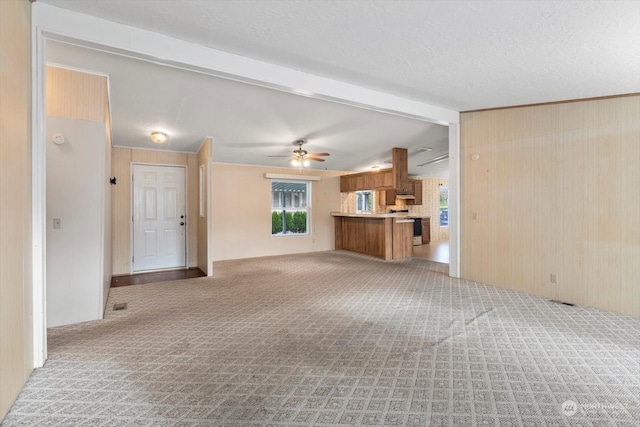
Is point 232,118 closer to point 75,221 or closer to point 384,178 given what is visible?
point 75,221

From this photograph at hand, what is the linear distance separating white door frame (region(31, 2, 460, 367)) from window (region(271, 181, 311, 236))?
4451 mm

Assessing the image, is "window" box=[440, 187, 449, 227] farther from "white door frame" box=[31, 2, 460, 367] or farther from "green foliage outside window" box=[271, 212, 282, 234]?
"white door frame" box=[31, 2, 460, 367]

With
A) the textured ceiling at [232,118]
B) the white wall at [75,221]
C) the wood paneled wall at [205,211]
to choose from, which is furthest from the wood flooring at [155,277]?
the textured ceiling at [232,118]

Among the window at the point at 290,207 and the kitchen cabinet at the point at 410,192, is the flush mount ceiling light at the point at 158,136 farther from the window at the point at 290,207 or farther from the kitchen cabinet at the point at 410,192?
the kitchen cabinet at the point at 410,192

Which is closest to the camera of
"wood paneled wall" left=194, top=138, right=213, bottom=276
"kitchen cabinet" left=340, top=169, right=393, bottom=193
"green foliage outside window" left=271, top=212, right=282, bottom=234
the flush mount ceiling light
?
the flush mount ceiling light

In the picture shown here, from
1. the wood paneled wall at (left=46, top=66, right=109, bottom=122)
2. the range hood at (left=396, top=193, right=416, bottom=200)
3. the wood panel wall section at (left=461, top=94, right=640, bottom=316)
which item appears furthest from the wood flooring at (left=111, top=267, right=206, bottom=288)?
the range hood at (left=396, top=193, right=416, bottom=200)

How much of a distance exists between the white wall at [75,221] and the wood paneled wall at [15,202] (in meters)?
1.01

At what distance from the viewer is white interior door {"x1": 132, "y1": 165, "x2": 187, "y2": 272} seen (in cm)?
573

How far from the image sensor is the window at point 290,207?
7812 millimetres

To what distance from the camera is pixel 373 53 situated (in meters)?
2.87

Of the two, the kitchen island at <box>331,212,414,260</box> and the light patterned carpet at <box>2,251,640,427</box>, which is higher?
the kitchen island at <box>331,212,414,260</box>

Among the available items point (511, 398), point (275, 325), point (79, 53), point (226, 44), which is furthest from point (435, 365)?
point (79, 53)

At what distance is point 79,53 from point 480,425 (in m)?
4.39

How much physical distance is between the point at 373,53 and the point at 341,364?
110 inches
